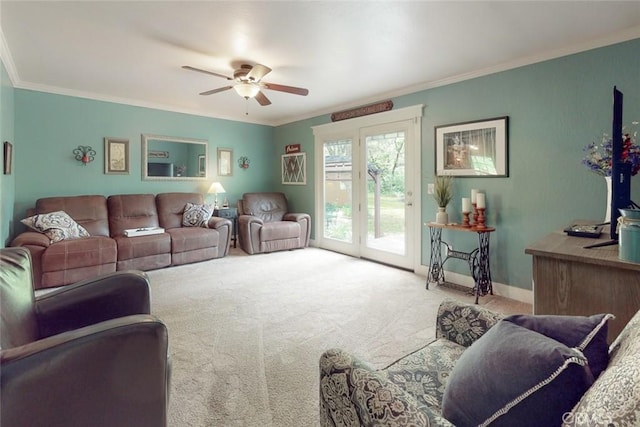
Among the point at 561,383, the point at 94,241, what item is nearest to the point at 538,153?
the point at 561,383

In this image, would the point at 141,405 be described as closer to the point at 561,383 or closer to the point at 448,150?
the point at 561,383

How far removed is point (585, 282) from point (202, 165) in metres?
5.45

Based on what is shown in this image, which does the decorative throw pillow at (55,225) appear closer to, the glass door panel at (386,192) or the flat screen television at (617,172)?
the glass door panel at (386,192)

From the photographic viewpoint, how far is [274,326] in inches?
104

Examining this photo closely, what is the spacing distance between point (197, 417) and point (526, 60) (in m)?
A: 3.92

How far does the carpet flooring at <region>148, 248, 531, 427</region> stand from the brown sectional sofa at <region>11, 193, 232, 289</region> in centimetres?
30

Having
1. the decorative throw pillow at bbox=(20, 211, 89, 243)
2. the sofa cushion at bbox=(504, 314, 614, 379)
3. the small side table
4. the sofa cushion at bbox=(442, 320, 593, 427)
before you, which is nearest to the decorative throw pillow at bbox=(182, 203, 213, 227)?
the small side table

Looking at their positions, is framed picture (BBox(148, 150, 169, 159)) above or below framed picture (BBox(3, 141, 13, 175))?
above

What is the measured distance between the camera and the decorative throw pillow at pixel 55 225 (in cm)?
370

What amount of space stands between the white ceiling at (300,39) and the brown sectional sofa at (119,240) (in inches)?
62.8

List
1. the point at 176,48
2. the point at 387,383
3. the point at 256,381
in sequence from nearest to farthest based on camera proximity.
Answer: the point at 387,383, the point at 256,381, the point at 176,48

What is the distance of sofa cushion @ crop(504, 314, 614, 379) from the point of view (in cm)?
81

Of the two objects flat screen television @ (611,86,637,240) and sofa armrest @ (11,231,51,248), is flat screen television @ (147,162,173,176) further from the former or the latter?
flat screen television @ (611,86,637,240)

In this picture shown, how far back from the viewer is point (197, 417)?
1.61 meters
